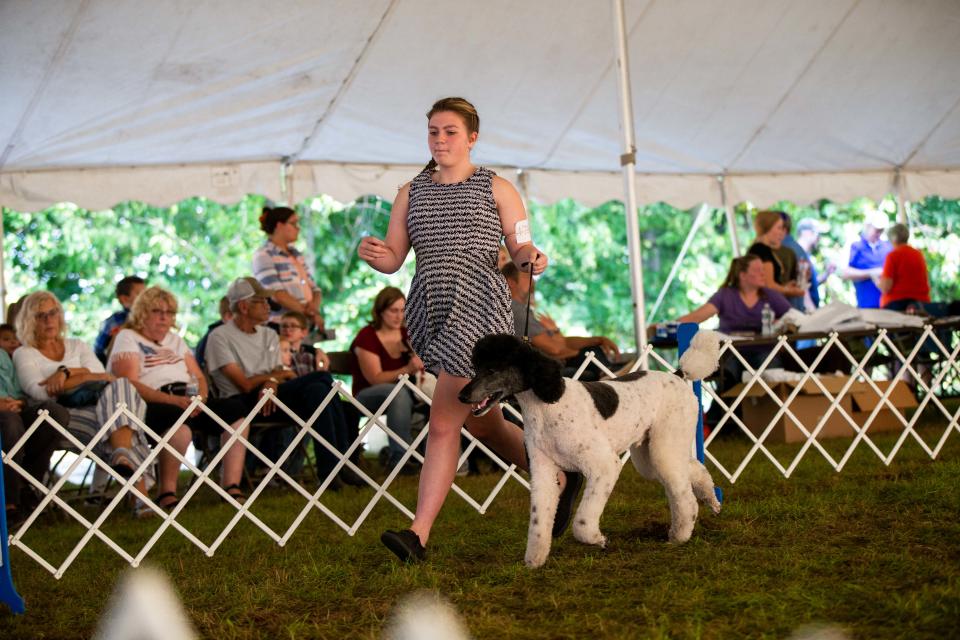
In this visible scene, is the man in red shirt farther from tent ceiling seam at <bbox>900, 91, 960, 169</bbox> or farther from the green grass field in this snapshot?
the green grass field

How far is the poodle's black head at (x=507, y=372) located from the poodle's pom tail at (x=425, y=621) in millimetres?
582

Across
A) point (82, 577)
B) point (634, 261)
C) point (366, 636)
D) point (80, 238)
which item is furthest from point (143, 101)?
point (80, 238)

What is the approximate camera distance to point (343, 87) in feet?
25.4

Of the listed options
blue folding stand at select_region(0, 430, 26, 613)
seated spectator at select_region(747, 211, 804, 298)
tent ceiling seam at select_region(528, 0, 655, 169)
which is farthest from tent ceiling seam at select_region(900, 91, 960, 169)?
blue folding stand at select_region(0, 430, 26, 613)

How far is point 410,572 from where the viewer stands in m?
3.35

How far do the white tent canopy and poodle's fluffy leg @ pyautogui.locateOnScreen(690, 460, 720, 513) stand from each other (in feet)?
14.0

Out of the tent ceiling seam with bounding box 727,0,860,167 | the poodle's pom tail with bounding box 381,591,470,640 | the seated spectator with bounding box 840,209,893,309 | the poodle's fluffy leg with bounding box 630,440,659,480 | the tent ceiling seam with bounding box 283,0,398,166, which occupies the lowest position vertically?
the poodle's pom tail with bounding box 381,591,470,640

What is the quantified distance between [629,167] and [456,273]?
112 inches

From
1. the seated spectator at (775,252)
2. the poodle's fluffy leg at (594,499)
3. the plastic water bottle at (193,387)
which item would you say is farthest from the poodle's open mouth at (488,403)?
the seated spectator at (775,252)

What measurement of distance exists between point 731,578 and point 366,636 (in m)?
1.04

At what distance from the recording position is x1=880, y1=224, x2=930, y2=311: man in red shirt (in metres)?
9.02

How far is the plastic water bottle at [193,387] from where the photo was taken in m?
6.02

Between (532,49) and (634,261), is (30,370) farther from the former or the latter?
(532,49)

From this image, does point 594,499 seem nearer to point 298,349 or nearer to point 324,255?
point 298,349
